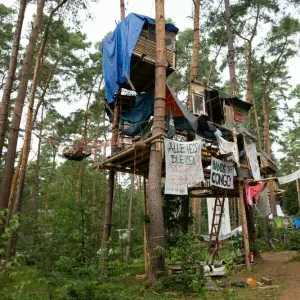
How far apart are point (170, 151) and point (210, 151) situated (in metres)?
2.12

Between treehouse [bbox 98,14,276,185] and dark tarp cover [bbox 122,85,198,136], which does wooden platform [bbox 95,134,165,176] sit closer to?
treehouse [bbox 98,14,276,185]

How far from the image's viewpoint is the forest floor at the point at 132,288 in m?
4.51

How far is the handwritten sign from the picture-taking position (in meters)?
9.04

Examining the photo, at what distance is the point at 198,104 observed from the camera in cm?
1105

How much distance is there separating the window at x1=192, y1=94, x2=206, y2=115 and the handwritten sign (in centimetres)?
228

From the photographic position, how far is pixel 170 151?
778cm

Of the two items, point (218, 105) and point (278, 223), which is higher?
point (218, 105)

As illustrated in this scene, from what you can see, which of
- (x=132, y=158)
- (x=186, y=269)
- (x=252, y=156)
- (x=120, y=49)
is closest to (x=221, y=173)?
(x=252, y=156)

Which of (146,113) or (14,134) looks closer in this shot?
(14,134)

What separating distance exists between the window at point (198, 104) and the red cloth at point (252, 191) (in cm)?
295

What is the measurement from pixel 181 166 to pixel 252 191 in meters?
4.59

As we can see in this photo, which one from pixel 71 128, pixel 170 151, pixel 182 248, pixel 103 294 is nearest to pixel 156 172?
pixel 170 151

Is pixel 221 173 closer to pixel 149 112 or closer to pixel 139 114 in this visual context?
pixel 149 112

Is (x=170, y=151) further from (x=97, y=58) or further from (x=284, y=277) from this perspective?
(x=97, y=58)
